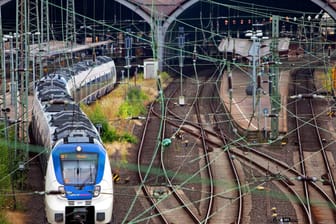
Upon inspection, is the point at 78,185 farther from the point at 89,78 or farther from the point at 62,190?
the point at 89,78

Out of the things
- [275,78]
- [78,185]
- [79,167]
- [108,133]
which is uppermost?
[275,78]

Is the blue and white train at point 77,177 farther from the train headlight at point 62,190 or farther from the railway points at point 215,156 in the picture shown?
the railway points at point 215,156

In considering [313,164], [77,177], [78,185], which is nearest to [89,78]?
[313,164]

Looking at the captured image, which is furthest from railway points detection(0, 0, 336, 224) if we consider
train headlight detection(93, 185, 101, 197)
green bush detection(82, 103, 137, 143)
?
green bush detection(82, 103, 137, 143)

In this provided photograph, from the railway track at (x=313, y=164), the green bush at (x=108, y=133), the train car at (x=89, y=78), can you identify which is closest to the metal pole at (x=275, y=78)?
the railway track at (x=313, y=164)

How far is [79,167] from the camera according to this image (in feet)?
40.2

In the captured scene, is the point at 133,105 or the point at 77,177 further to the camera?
the point at 133,105

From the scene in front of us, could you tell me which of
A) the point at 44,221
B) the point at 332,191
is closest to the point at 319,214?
the point at 332,191

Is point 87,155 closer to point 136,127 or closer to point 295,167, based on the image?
point 295,167

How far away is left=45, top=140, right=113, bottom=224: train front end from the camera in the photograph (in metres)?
11.8

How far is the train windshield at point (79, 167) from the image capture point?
12.1 m

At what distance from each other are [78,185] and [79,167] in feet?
1.41

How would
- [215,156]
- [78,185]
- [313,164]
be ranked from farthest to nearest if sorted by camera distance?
[215,156]
[313,164]
[78,185]

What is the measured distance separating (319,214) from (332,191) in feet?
6.33
